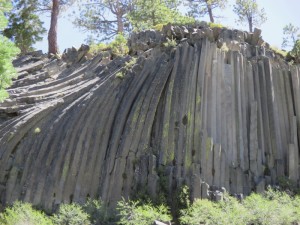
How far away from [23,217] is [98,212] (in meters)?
1.81

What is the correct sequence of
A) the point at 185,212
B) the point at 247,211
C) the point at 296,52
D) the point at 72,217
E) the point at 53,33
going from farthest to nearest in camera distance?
the point at 53,33 < the point at 296,52 < the point at 185,212 < the point at 72,217 < the point at 247,211

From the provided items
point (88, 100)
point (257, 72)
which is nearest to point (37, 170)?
point (88, 100)

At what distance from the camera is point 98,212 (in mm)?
12734

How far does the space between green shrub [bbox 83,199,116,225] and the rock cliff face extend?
1.79 ft

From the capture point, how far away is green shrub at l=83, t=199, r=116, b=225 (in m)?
12.5

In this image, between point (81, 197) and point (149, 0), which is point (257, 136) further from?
point (149, 0)

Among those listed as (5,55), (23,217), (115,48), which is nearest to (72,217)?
(23,217)

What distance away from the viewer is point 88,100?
1602 cm

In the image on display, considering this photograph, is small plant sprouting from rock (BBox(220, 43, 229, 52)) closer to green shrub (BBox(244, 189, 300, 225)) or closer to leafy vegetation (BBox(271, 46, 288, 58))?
leafy vegetation (BBox(271, 46, 288, 58))

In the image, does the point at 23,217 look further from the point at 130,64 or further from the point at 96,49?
the point at 96,49

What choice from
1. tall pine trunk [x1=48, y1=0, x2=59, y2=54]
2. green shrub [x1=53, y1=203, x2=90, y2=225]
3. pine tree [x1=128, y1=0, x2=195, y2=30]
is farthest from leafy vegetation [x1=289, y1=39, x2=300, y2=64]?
green shrub [x1=53, y1=203, x2=90, y2=225]

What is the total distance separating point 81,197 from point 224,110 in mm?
4816

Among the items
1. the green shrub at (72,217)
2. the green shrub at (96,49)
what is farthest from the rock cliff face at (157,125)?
the green shrub at (96,49)

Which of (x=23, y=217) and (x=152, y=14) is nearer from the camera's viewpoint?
(x=23, y=217)
